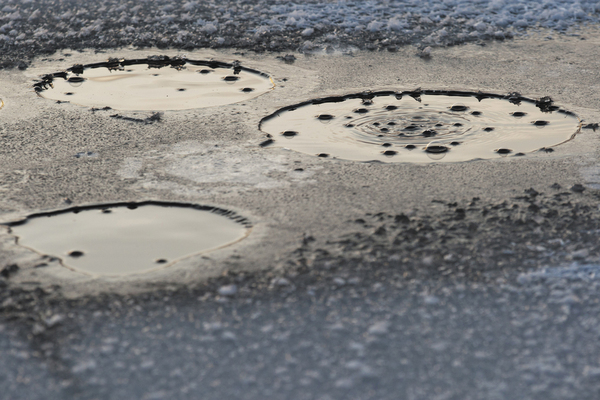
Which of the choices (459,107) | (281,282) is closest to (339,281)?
(281,282)

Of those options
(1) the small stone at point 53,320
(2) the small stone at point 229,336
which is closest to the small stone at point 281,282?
(2) the small stone at point 229,336

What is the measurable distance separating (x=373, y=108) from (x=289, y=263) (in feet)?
7.12

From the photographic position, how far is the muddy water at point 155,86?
4.88 metres

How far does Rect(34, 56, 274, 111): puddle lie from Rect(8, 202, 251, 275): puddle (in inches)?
66.3

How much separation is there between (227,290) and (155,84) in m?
3.09

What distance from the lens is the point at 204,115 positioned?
4.59 metres

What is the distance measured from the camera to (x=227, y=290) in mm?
2553

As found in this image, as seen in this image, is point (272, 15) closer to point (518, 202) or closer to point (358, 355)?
point (518, 202)

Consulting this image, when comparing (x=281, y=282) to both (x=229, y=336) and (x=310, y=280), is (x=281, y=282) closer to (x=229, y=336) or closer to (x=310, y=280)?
(x=310, y=280)

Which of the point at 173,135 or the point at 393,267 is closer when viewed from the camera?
the point at 393,267

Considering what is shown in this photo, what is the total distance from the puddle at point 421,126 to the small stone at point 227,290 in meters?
1.47

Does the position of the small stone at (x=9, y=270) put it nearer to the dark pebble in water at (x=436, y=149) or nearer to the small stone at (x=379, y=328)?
the small stone at (x=379, y=328)

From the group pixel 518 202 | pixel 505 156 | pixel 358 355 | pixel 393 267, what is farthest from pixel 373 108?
pixel 358 355

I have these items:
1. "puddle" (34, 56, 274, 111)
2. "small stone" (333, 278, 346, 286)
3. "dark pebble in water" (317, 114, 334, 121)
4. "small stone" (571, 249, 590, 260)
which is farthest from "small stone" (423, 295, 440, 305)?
"puddle" (34, 56, 274, 111)
